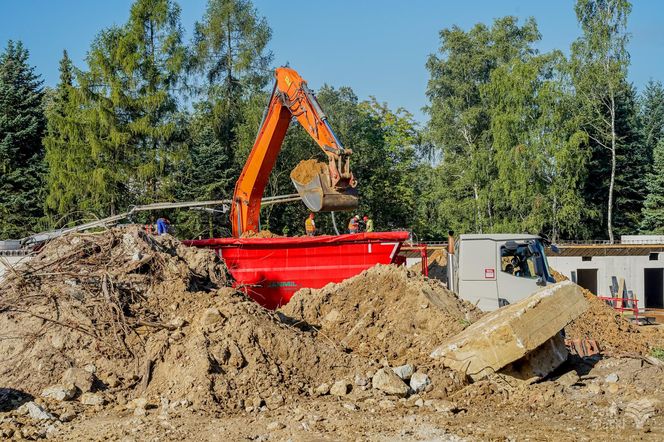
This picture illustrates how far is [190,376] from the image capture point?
8781 mm

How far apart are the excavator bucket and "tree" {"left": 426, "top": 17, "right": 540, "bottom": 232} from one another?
24.3 m

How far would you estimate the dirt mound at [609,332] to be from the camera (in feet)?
42.9

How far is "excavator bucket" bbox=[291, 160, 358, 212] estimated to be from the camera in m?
13.8

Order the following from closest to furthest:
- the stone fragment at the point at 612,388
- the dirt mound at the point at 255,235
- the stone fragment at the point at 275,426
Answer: the stone fragment at the point at 275,426 → the stone fragment at the point at 612,388 → the dirt mound at the point at 255,235

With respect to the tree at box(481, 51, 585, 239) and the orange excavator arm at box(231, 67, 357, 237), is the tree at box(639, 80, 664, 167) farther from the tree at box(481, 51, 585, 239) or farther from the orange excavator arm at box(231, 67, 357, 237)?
the orange excavator arm at box(231, 67, 357, 237)

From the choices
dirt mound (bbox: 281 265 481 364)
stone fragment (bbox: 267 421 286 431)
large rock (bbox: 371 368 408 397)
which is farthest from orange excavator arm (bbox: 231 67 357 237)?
stone fragment (bbox: 267 421 286 431)

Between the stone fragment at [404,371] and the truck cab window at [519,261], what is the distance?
14.2ft

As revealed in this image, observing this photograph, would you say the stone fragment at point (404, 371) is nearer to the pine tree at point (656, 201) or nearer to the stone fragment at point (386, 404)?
the stone fragment at point (386, 404)

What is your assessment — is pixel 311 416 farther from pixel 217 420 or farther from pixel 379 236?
pixel 379 236

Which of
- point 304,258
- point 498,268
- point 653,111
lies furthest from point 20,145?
point 653,111

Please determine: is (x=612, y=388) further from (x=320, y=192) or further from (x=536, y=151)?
(x=536, y=151)

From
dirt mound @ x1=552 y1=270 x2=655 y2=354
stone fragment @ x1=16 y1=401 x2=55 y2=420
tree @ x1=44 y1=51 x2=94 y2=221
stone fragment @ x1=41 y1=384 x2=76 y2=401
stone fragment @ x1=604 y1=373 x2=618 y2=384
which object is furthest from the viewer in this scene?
tree @ x1=44 y1=51 x2=94 y2=221

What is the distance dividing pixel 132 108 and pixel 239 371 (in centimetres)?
2322

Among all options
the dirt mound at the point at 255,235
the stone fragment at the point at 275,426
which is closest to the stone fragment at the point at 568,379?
the stone fragment at the point at 275,426
